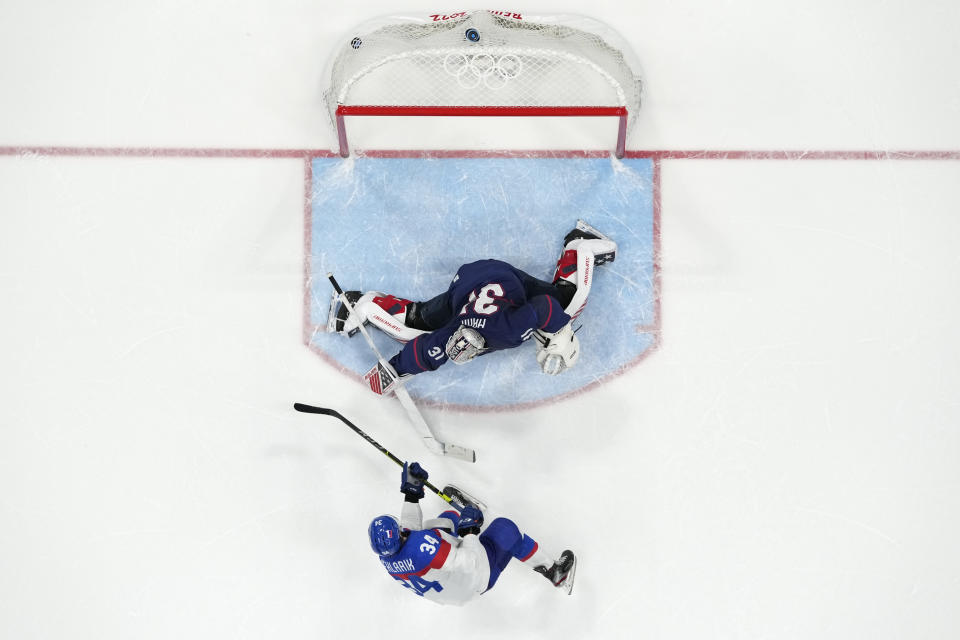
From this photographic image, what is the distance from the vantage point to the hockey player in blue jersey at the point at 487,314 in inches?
167

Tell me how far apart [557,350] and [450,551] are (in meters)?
1.16

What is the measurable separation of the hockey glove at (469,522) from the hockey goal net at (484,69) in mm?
2088

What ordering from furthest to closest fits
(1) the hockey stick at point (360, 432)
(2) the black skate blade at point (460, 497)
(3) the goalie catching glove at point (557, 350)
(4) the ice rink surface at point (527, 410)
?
(4) the ice rink surface at point (527, 410) < (2) the black skate blade at point (460, 497) < (1) the hockey stick at point (360, 432) < (3) the goalie catching glove at point (557, 350)

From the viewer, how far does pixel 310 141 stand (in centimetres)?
500

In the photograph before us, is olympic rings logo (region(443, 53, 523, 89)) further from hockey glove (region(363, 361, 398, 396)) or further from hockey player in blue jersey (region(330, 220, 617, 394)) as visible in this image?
hockey glove (region(363, 361, 398, 396))

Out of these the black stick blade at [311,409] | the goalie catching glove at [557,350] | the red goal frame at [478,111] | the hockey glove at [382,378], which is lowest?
the black stick blade at [311,409]

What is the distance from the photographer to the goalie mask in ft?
13.8

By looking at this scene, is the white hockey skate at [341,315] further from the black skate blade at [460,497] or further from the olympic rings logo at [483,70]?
the olympic rings logo at [483,70]

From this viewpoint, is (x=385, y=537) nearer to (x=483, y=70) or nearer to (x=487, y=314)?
(x=487, y=314)

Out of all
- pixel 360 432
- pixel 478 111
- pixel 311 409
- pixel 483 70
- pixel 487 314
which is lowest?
pixel 360 432

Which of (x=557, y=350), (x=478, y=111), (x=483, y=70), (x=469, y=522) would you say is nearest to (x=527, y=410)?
(x=557, y=350)

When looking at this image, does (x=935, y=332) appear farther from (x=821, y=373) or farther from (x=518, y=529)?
(x=518, y=529)

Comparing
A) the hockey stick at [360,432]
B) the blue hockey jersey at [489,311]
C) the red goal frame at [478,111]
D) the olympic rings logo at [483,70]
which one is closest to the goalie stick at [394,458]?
the hockey stick at [360,432]

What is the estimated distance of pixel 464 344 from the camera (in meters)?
4.23
